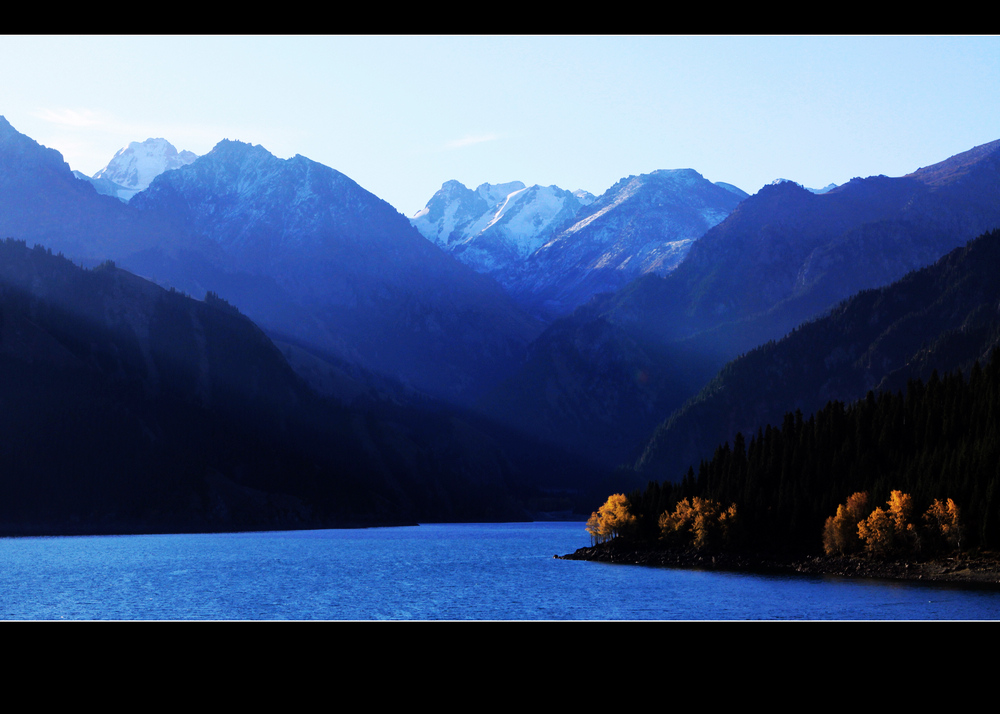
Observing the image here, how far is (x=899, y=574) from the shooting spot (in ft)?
502

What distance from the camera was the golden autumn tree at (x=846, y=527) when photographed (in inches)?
6737

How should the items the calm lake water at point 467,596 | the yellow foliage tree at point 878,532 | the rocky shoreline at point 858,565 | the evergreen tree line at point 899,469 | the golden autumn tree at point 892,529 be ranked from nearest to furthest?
the calm lake water at point 467,596 → the rocky shoreline at point 858,565 → the evergreen tree line at point 899,469 → the golden autumn tree at point 892,529 → the yellow foliage tree at point 878,532

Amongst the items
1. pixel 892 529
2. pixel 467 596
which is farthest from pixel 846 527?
pixel 467 596

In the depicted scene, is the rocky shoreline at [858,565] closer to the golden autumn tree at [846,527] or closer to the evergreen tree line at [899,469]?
the golden autumn tree at [846,527]

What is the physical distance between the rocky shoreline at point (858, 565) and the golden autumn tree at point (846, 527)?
2.53 metres

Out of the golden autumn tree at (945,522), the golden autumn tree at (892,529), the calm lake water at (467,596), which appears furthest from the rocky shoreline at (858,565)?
the calm lake water at (467,596)

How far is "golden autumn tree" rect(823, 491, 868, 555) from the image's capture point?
171 m

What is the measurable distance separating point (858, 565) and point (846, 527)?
39.3 feet

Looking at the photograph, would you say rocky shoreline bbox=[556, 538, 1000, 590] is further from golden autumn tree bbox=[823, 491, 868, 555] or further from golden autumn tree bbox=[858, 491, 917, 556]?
golden autumn tree bbox=[858, 491, 917, 556]
